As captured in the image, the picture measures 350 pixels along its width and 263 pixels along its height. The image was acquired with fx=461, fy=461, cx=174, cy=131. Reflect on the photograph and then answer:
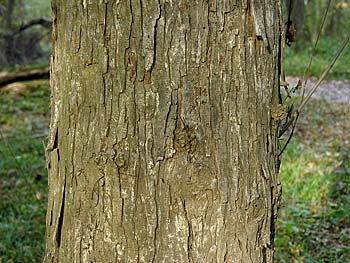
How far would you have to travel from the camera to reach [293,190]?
451cm

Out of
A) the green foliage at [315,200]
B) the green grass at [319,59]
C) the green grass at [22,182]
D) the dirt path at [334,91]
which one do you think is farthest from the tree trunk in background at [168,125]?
the green grass at [319,59]

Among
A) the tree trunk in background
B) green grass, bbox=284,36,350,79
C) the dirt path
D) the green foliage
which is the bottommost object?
the green foliage

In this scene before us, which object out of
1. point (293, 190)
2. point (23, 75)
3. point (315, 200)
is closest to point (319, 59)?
point (23, 75)

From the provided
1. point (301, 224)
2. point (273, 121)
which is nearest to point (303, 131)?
point (301, 224)

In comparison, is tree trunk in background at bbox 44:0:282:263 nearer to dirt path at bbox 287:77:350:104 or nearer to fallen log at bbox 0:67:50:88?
fallen log at bbox 0:67:50:88

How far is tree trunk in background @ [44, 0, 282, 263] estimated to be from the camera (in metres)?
1.25

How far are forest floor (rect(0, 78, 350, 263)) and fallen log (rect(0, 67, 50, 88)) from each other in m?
1.10

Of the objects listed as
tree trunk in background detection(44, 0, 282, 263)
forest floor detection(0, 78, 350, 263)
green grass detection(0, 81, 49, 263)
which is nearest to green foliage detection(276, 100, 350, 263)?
forest floor detection(0, 78, 350, 263)

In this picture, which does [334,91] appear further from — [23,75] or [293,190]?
[23,75]

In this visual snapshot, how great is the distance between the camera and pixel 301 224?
389 cm

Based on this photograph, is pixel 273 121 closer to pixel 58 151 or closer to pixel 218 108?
pixel 218 108

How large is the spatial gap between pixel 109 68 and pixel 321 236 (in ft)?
9.96

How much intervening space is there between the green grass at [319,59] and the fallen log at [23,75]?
6.10m

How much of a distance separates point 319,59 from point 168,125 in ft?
43.5
